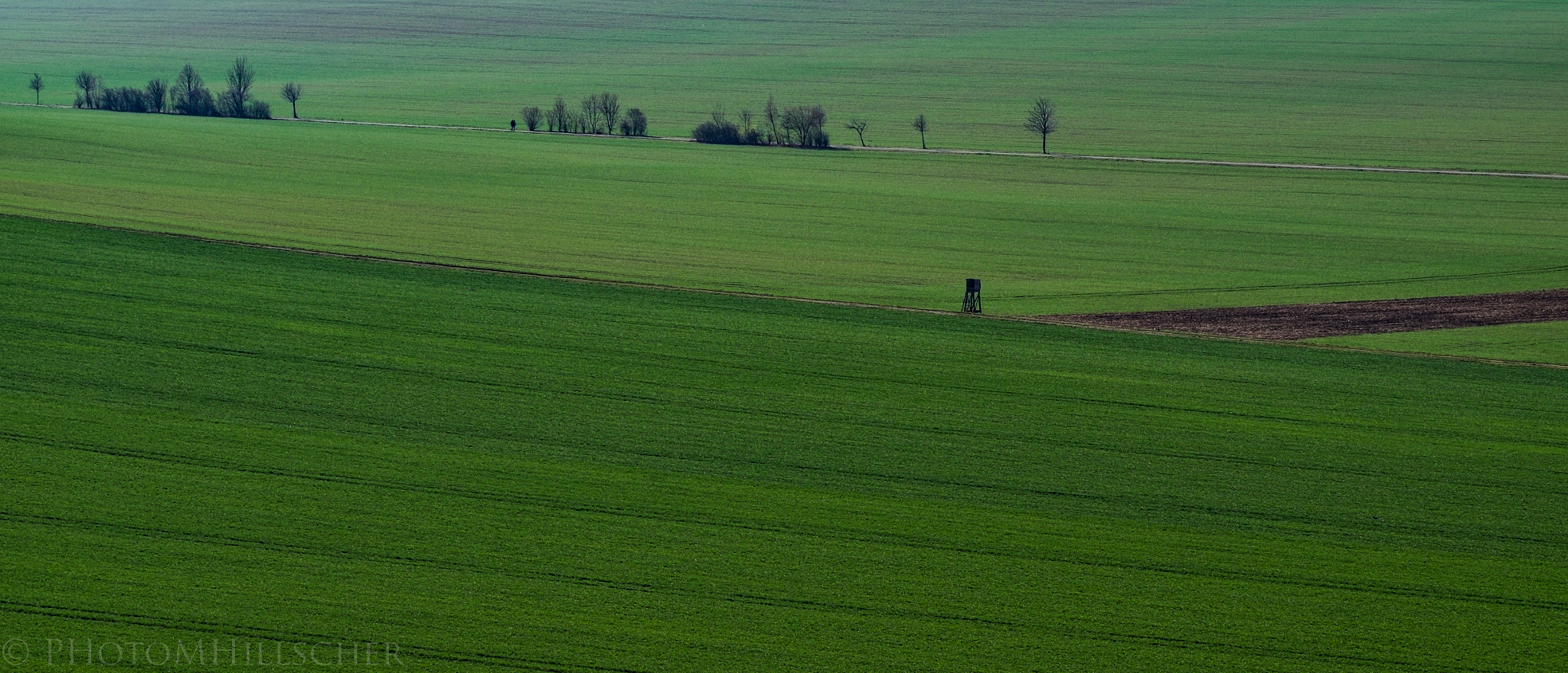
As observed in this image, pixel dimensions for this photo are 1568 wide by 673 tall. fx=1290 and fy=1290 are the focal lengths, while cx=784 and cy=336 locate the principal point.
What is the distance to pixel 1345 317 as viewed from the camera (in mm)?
28141

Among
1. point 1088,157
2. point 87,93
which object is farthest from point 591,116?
point 87,93

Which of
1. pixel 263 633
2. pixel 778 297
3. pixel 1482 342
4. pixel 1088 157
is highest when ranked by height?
pixel 1088 157

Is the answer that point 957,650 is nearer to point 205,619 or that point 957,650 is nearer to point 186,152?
point 205,619

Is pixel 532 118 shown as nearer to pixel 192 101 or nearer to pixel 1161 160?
pixel 192 101

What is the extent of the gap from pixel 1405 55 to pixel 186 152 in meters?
88.9

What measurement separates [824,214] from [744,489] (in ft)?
97.8

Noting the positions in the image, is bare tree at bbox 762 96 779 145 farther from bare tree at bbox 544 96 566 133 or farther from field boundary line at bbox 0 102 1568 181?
bare tree at bbox 544 96 566 133

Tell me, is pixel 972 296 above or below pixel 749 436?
above

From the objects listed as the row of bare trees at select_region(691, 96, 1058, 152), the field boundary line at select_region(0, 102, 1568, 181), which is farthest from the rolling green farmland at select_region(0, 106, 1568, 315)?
the row of bare trees at select_region(691, 96, 1058, 152)

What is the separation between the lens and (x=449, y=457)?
16359 mm

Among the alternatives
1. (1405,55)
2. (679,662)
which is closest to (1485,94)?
(1405,55)

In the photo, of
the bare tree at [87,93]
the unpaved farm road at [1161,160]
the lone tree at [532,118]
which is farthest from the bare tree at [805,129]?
the bare tree at [87,93]

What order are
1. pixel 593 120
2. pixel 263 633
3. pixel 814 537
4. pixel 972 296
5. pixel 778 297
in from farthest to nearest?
pixel 593 120 → pixel 972 296 → pixel 778 297 → pixel 814 537 → pixel 263 633

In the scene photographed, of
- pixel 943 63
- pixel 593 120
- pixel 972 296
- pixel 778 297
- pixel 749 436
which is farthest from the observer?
pixel 943 63
